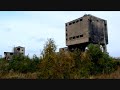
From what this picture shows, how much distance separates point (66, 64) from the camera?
2230cm

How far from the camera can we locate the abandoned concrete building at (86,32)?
42562 millimetres

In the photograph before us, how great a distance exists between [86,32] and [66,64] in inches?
832

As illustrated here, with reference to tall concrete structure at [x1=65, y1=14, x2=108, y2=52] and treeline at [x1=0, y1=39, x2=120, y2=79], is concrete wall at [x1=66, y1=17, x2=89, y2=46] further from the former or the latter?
treeline at [x1=0, y1=39, x2=120, y2=79]

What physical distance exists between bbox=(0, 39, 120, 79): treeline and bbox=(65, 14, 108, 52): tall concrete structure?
8.66 metres

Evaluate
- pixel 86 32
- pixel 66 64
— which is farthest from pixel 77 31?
pixel 66 64

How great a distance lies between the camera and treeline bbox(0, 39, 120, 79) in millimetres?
21141

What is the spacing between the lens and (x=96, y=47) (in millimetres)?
31062

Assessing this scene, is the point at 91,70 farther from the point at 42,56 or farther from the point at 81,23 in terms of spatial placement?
the point at 81,23

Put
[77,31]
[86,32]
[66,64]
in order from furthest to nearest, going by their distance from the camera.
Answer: [77,31] < [86,32] < [66,64]

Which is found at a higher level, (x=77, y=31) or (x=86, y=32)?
(x=77, y=31)

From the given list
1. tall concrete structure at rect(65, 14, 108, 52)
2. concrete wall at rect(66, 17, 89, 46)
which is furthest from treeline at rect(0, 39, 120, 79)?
concrete wall at rect(66, 17, 89, 46)

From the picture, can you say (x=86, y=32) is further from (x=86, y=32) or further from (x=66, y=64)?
(x=66, y=64)
